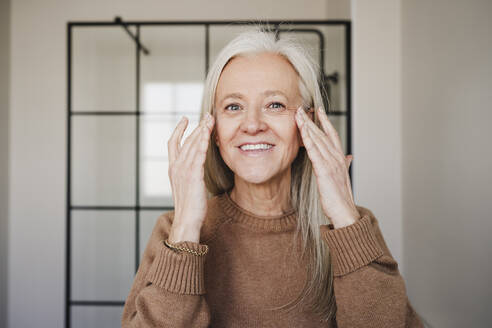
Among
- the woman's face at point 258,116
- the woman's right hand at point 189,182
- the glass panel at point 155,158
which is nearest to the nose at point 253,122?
the woman's face at point 258,116

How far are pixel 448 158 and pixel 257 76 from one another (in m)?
0.82

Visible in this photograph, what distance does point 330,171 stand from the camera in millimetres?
889

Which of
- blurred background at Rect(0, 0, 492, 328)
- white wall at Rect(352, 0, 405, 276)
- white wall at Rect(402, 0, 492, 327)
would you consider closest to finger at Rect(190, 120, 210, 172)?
white wall at Rect(402, 0, 492, 327)

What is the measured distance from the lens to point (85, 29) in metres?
2.66

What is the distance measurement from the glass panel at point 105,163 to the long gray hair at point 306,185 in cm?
176

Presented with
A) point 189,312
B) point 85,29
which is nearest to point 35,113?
point 85,29

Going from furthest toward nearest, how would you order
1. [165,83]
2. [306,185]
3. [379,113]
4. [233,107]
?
[165,83] < [379,113] < [306,185] < [233,107]

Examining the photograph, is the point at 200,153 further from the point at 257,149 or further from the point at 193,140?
the point at 257,149

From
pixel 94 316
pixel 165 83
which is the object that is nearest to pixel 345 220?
pixel 165 83

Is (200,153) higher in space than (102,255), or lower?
higher

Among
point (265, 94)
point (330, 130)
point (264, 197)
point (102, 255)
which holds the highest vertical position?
point (265, 94)

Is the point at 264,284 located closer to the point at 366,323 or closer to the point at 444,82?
the point at 366,323

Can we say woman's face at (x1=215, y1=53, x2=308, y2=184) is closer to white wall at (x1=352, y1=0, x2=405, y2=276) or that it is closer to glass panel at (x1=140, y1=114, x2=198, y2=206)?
white wall at (x1=352, y1=0, x2=405, y2=276)

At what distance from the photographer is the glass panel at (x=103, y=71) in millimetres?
2600
